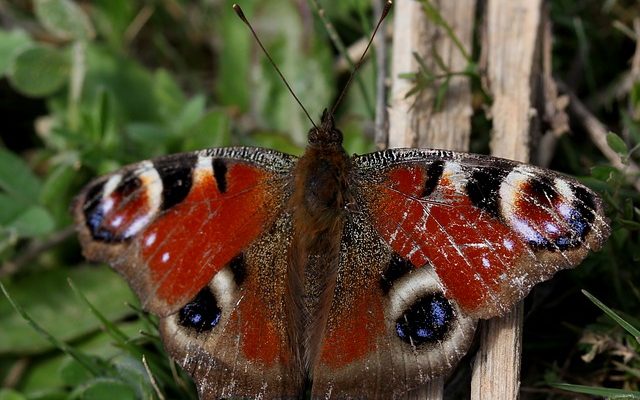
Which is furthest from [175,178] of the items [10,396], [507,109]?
[507,109]

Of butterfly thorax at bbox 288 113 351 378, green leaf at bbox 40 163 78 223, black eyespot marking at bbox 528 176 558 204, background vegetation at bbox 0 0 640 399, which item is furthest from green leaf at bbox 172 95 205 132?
black eyespot marking at bbox 528 176 558 204

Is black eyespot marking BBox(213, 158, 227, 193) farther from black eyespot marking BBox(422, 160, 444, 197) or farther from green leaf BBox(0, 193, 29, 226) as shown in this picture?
green leaf BBox(0, 193, 29, 226)

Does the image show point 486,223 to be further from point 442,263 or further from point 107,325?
point 107,325

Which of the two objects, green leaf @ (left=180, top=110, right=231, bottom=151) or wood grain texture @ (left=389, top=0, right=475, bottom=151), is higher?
wood grain texture @ (left=389, top=0, right=475, bottom=151)

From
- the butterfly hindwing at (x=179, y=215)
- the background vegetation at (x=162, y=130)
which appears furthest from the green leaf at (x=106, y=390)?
the butterfly hindwing at (x=179, y=215)

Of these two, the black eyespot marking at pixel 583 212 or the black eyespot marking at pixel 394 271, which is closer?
the black eyespot marking at pixel 583 212

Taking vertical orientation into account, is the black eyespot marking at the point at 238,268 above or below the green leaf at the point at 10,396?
above

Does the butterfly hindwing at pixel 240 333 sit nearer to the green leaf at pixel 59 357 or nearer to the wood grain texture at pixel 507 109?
the wood grain texture at pixel 507 109
